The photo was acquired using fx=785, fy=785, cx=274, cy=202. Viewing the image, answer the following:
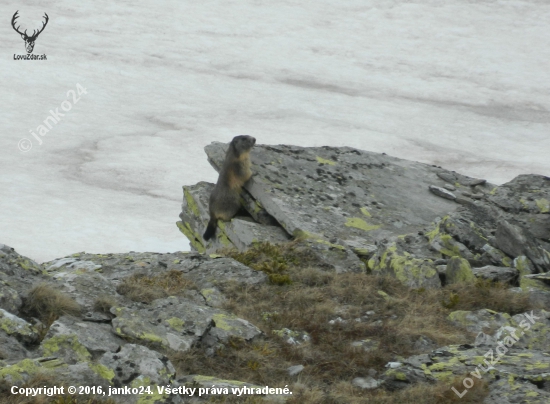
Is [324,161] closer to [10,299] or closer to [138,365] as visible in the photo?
[10,299]

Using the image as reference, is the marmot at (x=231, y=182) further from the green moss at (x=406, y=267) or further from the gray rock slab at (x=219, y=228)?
the green moss at (x=406, y=267)

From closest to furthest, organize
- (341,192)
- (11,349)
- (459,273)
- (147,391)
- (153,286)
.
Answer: (147,391) → (11,349) → (153,286) → (459,273) → (341,192)

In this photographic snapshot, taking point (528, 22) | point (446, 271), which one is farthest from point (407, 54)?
point (446, 271)

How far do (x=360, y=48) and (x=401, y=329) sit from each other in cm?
3096

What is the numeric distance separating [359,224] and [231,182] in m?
2.37

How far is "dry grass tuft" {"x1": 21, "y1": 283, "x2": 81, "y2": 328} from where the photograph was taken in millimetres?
7558

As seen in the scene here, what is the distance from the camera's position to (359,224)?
13.4 meters

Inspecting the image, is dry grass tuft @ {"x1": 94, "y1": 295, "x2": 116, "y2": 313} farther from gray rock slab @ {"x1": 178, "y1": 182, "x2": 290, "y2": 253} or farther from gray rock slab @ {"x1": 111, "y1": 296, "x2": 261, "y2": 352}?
gray rock slab @ {"x1": 178, "y1": 182, "x2": 290, "y2": 253}

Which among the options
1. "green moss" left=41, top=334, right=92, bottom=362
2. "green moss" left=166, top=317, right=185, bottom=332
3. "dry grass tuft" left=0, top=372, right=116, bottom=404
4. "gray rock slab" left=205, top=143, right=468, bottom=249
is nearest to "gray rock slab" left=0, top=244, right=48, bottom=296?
"green moss" left=41, top=334, right=92, bottom=362

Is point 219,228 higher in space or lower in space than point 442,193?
lower

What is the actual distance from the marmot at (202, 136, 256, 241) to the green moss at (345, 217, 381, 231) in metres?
1.96

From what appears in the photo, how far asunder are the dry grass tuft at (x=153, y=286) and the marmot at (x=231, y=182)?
397 cm

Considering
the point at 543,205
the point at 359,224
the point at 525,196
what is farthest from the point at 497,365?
the point at 525,196

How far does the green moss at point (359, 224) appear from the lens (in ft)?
43.7
